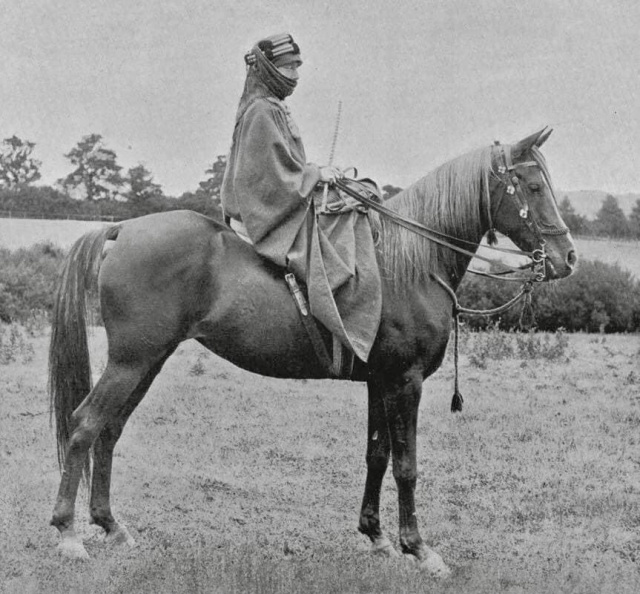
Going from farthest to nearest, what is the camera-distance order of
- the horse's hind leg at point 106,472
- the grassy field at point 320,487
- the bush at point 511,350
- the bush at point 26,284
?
the bush at point 26,284 → the bush at point 511,350 → the horse's hind leg at point 106,472 → the grassy field at point 320,487

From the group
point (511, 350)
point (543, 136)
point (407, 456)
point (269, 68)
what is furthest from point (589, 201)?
point (269, 68)

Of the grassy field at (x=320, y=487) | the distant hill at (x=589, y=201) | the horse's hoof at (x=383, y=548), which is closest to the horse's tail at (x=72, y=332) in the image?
the grassy field at (x=320, y=487)

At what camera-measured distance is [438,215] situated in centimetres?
509

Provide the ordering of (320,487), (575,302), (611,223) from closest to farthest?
(320,487)
(575,302)
(611,223)

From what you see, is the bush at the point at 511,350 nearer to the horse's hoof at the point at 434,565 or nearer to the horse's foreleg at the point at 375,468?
the horse's foreleg at the point at 375,468

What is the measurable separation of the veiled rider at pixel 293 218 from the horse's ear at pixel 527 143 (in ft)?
3.43

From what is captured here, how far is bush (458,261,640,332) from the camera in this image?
16484 mm

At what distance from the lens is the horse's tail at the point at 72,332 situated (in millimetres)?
5086

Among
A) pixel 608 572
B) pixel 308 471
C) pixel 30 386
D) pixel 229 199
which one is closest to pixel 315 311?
pixel 229 199

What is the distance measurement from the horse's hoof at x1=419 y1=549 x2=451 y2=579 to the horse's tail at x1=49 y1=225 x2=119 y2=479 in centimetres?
230

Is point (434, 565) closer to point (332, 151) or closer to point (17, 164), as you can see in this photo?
point (332, 151)

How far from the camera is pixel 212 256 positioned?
16.0 ft

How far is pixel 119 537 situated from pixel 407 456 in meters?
2.05

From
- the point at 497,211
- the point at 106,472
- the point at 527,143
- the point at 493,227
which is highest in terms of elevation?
the point at 527,143
